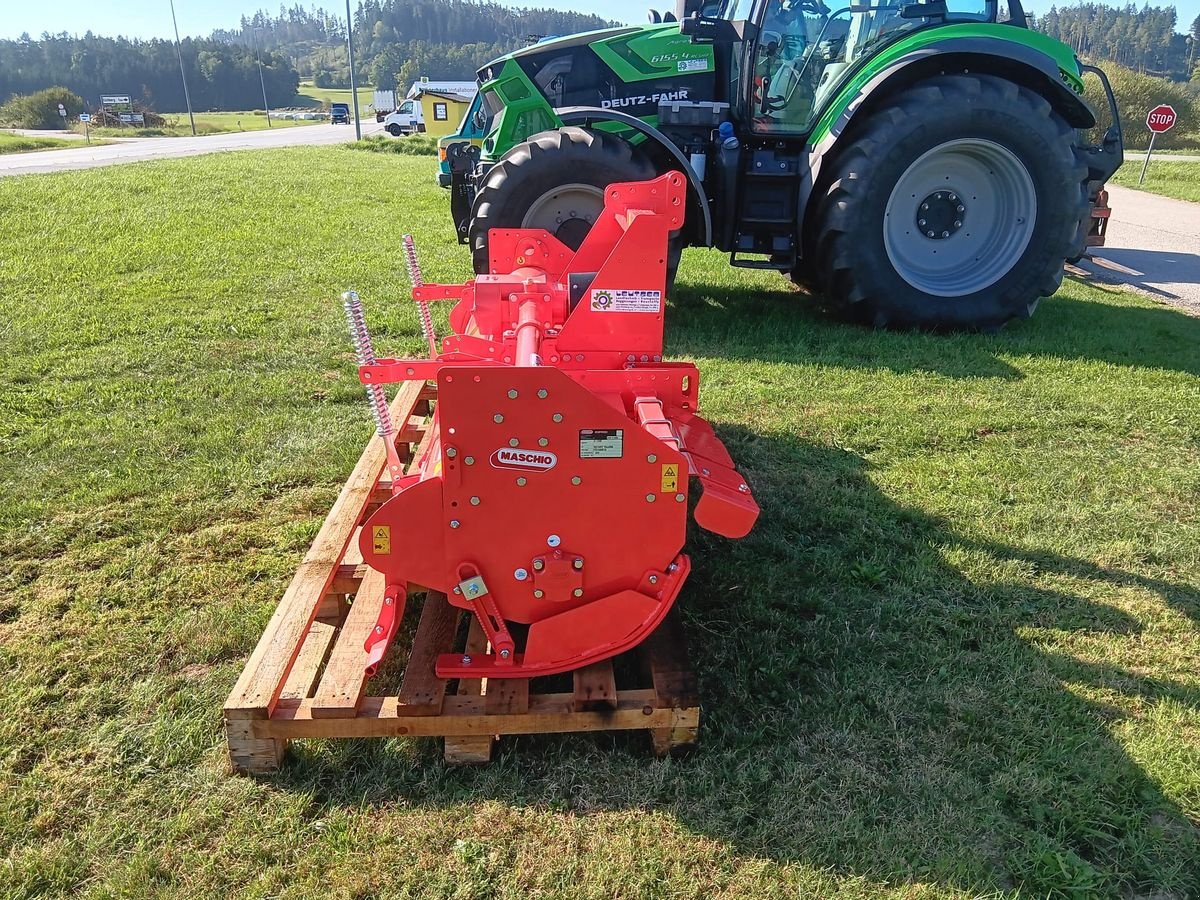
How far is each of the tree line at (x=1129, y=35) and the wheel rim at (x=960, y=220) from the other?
217 feet

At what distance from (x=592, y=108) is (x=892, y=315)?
2873 millimetres

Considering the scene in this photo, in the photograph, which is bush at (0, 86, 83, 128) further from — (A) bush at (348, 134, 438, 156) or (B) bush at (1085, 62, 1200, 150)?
(B) bush at (1085, 62, 1200, 150)

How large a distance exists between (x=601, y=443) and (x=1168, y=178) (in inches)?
845

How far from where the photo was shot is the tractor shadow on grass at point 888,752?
2.48m

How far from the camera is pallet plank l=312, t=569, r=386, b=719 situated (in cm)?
268

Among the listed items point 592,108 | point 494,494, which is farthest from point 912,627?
point 592,108

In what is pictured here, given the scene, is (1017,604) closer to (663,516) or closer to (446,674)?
(663,516)

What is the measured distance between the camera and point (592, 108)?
6.73 m

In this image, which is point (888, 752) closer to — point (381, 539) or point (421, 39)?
point (381, 539)

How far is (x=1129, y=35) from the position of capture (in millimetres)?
72625

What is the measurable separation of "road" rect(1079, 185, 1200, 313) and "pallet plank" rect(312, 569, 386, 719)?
8390 mm

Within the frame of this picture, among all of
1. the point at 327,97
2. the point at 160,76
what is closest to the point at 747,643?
the point at 327,97

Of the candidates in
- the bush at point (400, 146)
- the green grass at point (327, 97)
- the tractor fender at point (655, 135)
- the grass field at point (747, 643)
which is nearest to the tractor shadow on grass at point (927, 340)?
the grass field at point (747, 643)

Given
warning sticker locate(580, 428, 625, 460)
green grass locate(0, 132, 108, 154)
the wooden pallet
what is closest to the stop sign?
the wooden pallet
